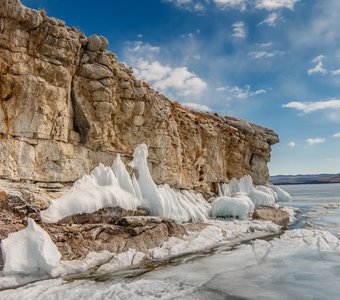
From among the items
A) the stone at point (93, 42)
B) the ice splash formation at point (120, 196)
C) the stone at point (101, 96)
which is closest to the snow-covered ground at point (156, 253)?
the ice splash formation at point (120, 196)

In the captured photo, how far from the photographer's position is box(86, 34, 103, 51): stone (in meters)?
20.5

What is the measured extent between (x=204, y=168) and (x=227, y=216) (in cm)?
972

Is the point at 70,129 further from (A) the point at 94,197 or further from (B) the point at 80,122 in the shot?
(A) the point at 94,197

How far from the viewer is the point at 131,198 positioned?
18.9 metres

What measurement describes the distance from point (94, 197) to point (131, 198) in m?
2.83

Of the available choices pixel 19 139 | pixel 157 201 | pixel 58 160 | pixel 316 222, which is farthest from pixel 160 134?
pixel 316 222

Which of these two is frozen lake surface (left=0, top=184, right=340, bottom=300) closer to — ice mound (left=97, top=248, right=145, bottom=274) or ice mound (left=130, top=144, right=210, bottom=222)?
ice mound (left=97, top=248, right=145, bottom=274)

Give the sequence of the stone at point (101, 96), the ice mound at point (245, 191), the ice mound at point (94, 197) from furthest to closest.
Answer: the ice mound at point (245, 191), the stone at point (101, 96), the ice mound at point (94, 197)

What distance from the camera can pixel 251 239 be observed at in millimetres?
19234

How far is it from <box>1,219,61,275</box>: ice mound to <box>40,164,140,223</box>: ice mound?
225 cm

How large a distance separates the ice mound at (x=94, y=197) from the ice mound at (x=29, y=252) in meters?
2.25

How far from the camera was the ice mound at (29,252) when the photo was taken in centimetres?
1130

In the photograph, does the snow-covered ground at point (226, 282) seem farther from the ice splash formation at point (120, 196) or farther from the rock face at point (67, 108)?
the rock face at point (67, 108)

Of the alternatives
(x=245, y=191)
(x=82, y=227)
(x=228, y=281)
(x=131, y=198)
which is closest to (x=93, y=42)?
(x=131, y=198)
